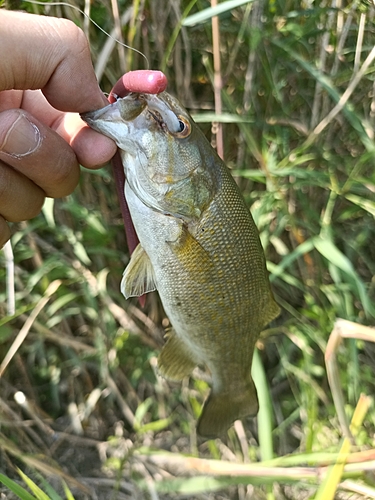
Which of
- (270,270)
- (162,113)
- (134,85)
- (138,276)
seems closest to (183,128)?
(162,113)

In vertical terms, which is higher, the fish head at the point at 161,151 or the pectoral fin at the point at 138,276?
the fish head at the point at 161,151

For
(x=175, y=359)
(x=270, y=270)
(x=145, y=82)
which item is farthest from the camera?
(x=270, y=270)

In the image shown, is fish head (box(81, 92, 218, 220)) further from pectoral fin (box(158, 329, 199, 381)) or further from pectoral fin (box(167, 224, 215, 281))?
pectoral fin (box(158, 329, 199, 381))

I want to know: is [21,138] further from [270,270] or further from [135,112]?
[270,270]

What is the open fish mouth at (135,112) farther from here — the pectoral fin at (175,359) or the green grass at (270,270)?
the pectoral fin at (175,359)

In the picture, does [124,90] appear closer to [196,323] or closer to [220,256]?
[220,256]

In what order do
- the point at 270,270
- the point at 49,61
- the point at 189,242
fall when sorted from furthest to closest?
the point at 270,270, the point at 189,242, the point at 49,61

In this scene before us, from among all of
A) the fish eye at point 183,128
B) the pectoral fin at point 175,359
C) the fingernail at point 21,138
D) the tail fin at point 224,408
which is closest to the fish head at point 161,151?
the fish eye at point 183,128

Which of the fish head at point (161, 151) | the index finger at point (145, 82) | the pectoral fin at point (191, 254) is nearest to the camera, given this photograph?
the index finger at point (145, 82)
